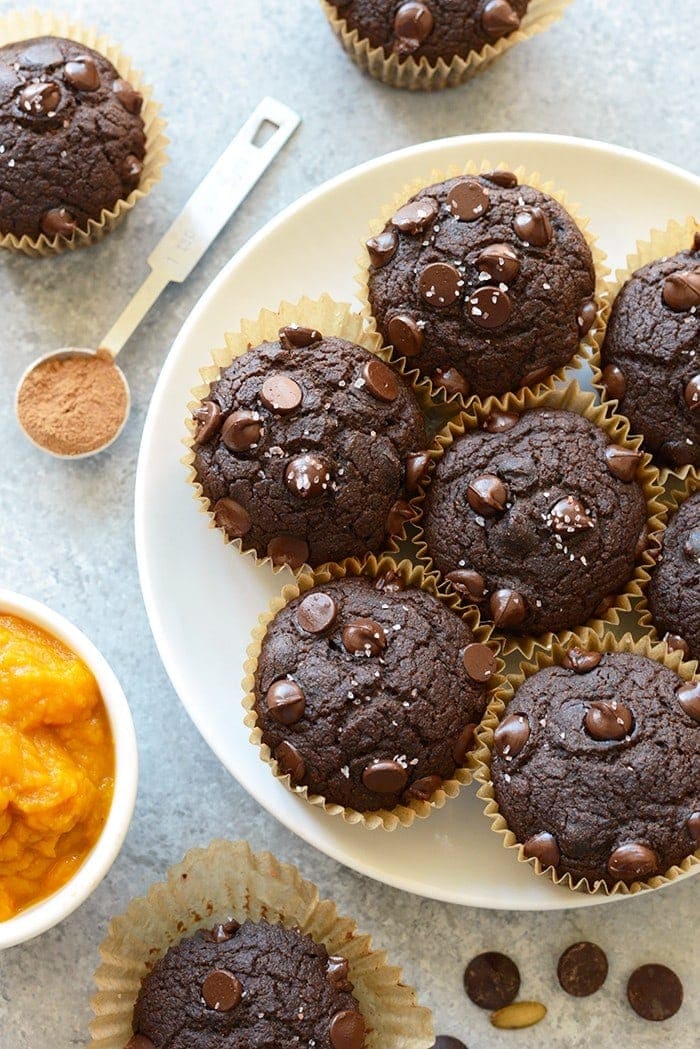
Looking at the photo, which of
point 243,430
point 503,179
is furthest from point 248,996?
point 503,179

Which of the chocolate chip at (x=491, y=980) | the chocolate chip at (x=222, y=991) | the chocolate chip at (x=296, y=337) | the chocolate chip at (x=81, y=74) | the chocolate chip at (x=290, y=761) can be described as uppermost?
the chocolate chip at (x=81, y=74)

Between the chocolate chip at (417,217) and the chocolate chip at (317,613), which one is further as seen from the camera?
the chocolate chip at (417,217)

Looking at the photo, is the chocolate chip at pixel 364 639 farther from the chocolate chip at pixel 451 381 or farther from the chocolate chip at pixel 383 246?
the chocolate chip at pixel 383 246

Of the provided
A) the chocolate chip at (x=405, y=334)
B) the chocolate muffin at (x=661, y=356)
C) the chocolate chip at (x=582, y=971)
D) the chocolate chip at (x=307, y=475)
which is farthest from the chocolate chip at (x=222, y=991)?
the chocolate muffin at (x=661, y=356)

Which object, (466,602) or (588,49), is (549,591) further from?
(588,49)

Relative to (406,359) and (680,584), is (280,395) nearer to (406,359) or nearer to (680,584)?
(406,359)

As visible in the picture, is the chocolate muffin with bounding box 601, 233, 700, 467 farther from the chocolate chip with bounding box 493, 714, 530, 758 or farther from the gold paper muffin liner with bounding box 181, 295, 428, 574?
the chocolate chip with bounding box 493, 714, 530, 758

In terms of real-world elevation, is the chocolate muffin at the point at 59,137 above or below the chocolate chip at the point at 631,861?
above

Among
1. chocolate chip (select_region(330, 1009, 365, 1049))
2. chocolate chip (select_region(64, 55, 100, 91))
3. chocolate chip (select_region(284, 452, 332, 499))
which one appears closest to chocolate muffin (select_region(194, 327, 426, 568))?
chocolate chip (select_region(284, 452, 332, 499))
